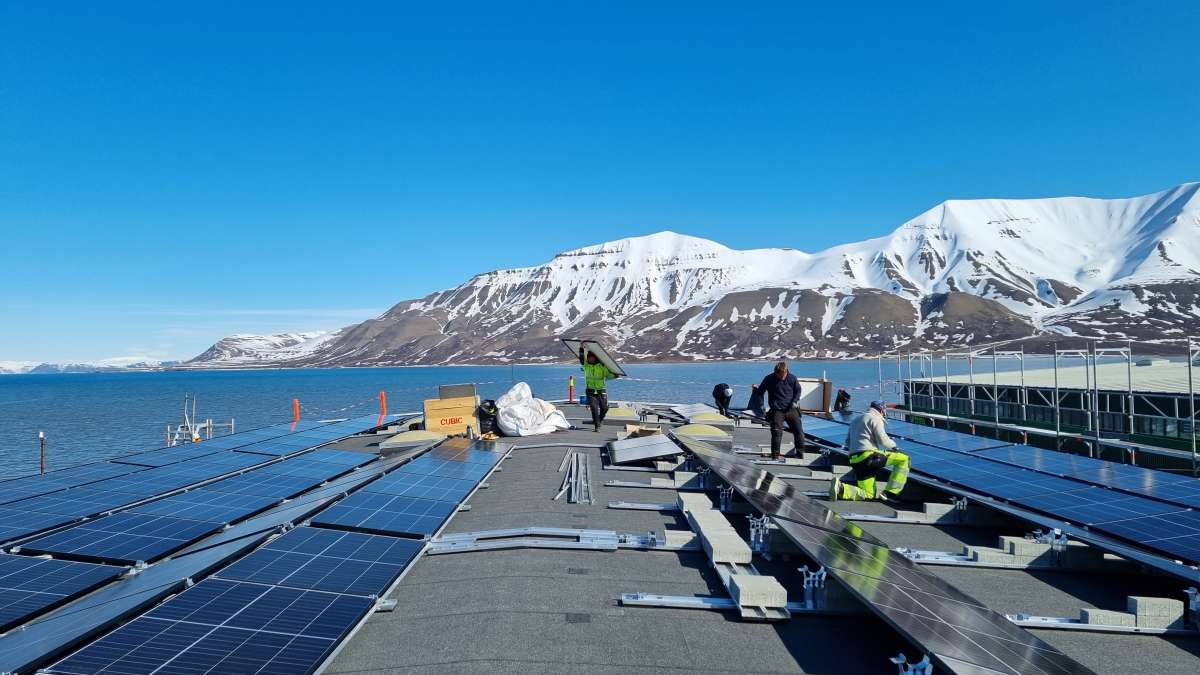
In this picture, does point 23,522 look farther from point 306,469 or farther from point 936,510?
point 936,510

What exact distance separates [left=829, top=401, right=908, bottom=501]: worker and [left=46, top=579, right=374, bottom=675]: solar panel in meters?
9.29

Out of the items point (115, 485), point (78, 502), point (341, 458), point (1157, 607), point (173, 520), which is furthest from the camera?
point (341, 458)

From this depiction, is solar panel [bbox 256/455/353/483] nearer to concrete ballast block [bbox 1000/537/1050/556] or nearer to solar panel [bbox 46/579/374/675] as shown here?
solar panel [bbox 46/579/374/675]

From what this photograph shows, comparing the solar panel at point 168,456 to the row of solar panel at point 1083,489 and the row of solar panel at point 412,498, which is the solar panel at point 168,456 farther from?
the row of solar panel at point 1083,489

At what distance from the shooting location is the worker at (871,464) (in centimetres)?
1228

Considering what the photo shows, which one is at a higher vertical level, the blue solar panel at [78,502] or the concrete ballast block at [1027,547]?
the blue solar panel at [78,502]

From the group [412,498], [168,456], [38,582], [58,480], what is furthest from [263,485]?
[168,456]

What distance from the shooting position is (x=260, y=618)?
568cm

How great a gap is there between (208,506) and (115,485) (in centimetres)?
331

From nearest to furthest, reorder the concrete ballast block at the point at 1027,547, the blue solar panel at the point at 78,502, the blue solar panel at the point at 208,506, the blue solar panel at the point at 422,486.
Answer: the concrete ballast block at the point at 1027,547 → the blue solar panel at the point at 208,506 → the blue solar panel at the point at 78,502 → the blue solar panel at the point at 422,486

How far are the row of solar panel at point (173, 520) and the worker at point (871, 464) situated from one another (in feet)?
32.9

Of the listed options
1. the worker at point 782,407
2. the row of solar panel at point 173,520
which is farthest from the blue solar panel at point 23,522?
the worker at point 782,407

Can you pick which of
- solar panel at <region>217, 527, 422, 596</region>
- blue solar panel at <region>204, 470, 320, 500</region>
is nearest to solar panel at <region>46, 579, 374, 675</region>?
solar panel at <region>217, 527, 422, 596</region>

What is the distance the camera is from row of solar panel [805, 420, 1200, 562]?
813cm
